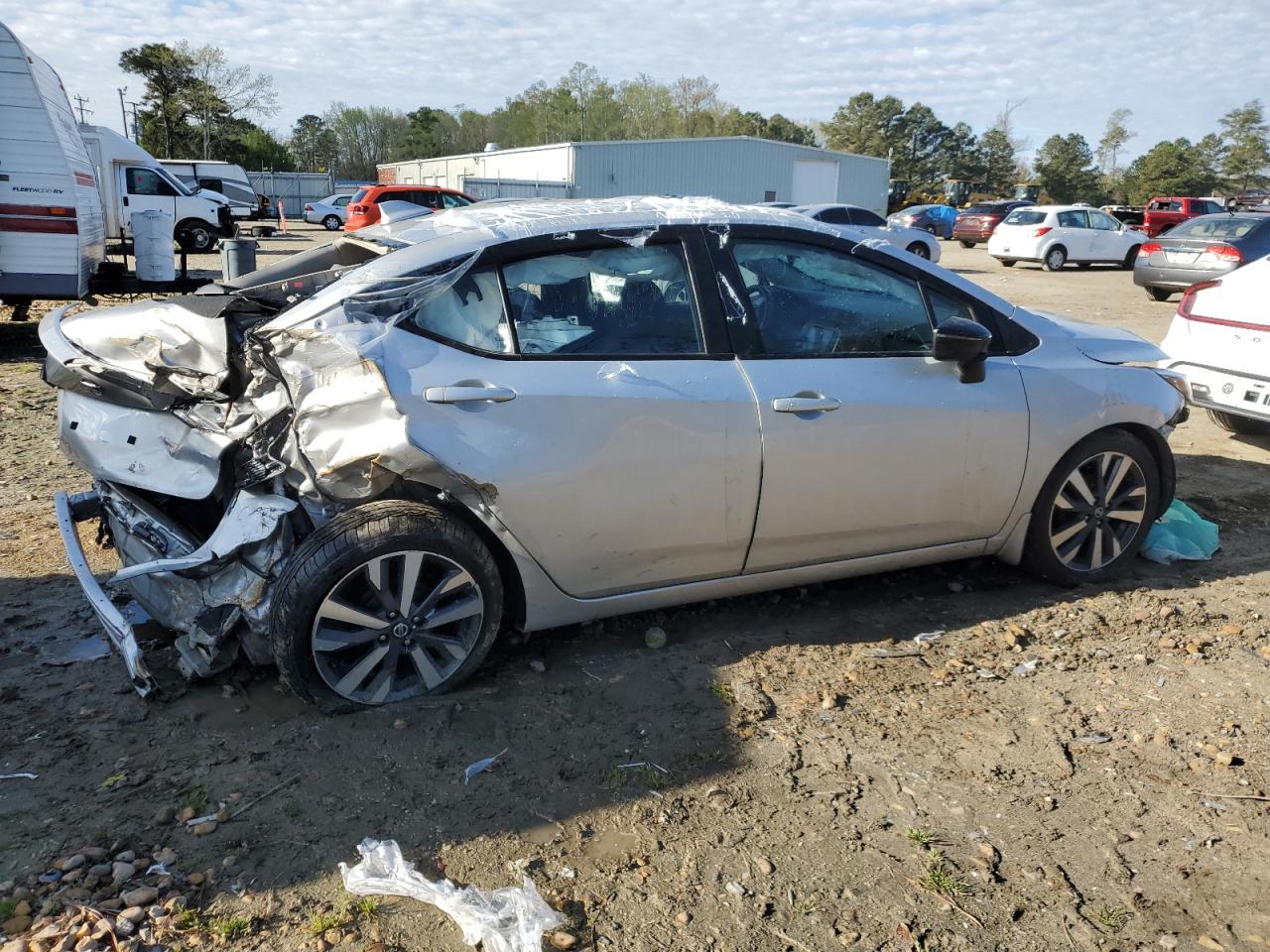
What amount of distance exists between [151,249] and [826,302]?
1093cm

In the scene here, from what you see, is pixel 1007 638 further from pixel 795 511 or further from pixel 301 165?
pixel 301 165

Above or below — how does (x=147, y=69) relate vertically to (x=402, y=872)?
above

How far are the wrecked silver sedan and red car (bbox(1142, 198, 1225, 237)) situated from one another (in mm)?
31000

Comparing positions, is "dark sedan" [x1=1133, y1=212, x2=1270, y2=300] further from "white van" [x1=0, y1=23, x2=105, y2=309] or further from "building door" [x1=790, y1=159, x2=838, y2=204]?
"building door" [x1=790, y1=159, x2=838, y2=204]

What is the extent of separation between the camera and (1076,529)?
4316 millimetres

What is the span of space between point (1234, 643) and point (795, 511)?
77.9 inches

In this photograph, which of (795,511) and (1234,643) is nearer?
(795,511)

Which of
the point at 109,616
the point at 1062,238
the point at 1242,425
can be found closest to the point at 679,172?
the point at 1062,238

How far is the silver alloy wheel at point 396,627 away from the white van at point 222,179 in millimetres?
34622

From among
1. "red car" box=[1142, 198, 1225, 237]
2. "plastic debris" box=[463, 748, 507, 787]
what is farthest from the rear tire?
"red car" box=[1142, 198, 1225, 237]

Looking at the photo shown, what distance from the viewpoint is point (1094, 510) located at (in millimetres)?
4332

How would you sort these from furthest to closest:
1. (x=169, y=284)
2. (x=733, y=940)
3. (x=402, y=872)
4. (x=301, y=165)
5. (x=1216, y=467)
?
(x=301, y=165), (x=169, y=284), (x=1216, y=467), (x=402, y=872), (x=733, y=940)

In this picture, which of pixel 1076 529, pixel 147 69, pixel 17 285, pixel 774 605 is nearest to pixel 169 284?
pixel 17 285

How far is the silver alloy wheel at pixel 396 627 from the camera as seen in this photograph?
317cm
